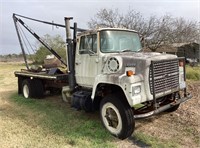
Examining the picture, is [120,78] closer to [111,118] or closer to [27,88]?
[111,118]

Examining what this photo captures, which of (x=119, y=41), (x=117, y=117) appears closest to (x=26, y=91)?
(x=119, y=41)

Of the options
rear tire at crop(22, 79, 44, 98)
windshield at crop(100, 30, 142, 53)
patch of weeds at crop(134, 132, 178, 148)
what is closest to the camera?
patch of weeds at crop(134, 132, 178, 148)

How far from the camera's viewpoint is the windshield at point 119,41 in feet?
17.9

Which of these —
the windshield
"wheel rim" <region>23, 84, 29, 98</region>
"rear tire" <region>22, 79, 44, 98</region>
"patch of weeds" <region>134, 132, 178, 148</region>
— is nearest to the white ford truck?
the windshield

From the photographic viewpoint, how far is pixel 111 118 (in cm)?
501

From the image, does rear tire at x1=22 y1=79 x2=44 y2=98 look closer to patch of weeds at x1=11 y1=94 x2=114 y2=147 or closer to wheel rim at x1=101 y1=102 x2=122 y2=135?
patch of weeds at x1=11 y1=94 x2=114 y2=147

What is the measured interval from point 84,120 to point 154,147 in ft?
7.10

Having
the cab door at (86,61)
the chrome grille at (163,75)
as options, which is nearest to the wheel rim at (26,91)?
the cab door at (86,61)

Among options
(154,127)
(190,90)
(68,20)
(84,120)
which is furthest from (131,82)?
(190,90)

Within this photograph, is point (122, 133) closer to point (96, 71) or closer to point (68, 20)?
point (96, 71)

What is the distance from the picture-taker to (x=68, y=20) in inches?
246

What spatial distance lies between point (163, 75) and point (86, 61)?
6.63 feet

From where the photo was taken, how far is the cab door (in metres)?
5.58

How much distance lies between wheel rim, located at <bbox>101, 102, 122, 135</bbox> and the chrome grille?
0.90m
